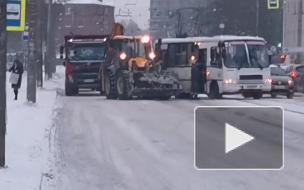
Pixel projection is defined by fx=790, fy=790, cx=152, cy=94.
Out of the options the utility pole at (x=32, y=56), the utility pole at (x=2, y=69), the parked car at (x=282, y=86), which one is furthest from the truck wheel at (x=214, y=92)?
the utility pole at (x=2, y=69)

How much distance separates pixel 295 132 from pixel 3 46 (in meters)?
9.06

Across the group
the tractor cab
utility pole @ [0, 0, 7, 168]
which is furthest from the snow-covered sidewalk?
the tractor cab

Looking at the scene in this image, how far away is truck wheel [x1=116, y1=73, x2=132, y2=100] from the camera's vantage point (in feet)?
108

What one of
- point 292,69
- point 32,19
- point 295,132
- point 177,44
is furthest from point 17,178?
point 292,69

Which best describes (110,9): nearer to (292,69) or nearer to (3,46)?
(292,69)

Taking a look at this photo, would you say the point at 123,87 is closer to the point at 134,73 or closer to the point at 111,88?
the point at 134,73

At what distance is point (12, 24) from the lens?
1565 centimetres

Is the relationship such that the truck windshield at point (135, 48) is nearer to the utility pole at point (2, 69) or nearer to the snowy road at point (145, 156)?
the snowy road at point (145, 156)

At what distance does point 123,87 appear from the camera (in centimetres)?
3338

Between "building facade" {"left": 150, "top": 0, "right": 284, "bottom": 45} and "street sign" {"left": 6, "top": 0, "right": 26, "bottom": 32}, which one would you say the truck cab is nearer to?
A: "street sign" {"left": 6, "top": 0, "right": 26, "bottom": 32}

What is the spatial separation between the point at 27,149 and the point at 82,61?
25.5 metres

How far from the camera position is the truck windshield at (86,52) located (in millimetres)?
39688
